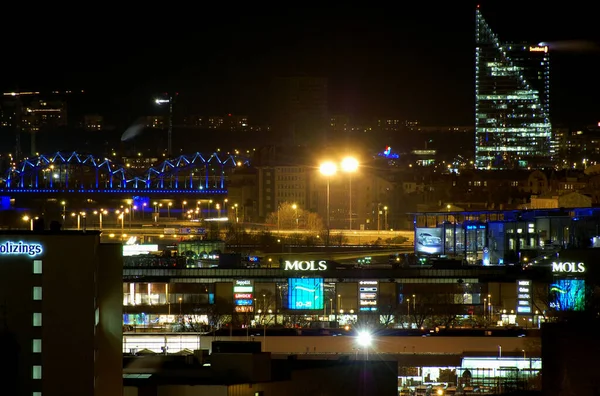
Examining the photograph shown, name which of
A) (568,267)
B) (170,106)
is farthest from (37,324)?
(170,106)

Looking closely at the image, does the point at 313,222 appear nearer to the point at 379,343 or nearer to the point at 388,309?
the point at 388,309

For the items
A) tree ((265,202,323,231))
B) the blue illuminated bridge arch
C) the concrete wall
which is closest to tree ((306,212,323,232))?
tree ((265,202,323,231))

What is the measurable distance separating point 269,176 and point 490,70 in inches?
801

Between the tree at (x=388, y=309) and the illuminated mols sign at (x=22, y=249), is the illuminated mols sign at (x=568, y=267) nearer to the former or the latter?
the tree at (x=388, y=309)

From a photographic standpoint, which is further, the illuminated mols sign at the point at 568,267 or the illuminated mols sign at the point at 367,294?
the illuminated mols sign at the point at 568,267

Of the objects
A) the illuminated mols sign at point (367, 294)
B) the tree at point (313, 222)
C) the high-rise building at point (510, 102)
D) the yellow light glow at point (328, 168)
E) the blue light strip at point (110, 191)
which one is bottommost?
the illuminated mols sign at point (367, 294)

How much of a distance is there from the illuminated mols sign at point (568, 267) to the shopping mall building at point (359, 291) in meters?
Answer: 0.02

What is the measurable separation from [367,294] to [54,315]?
1137 centimetres

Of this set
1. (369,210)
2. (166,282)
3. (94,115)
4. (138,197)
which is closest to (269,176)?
(369,210)

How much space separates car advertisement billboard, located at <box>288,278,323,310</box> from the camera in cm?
2172

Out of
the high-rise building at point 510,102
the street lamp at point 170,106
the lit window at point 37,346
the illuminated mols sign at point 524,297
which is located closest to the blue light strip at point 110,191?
the high-rise building at point 510,102

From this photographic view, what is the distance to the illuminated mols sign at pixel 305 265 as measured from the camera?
23312 millimetres

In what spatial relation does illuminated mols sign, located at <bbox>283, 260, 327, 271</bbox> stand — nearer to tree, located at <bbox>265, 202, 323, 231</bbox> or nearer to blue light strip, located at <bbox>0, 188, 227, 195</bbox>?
tree, located at <bbox>265, 202, 323, 231</bbox>

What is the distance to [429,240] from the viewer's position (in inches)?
1230
